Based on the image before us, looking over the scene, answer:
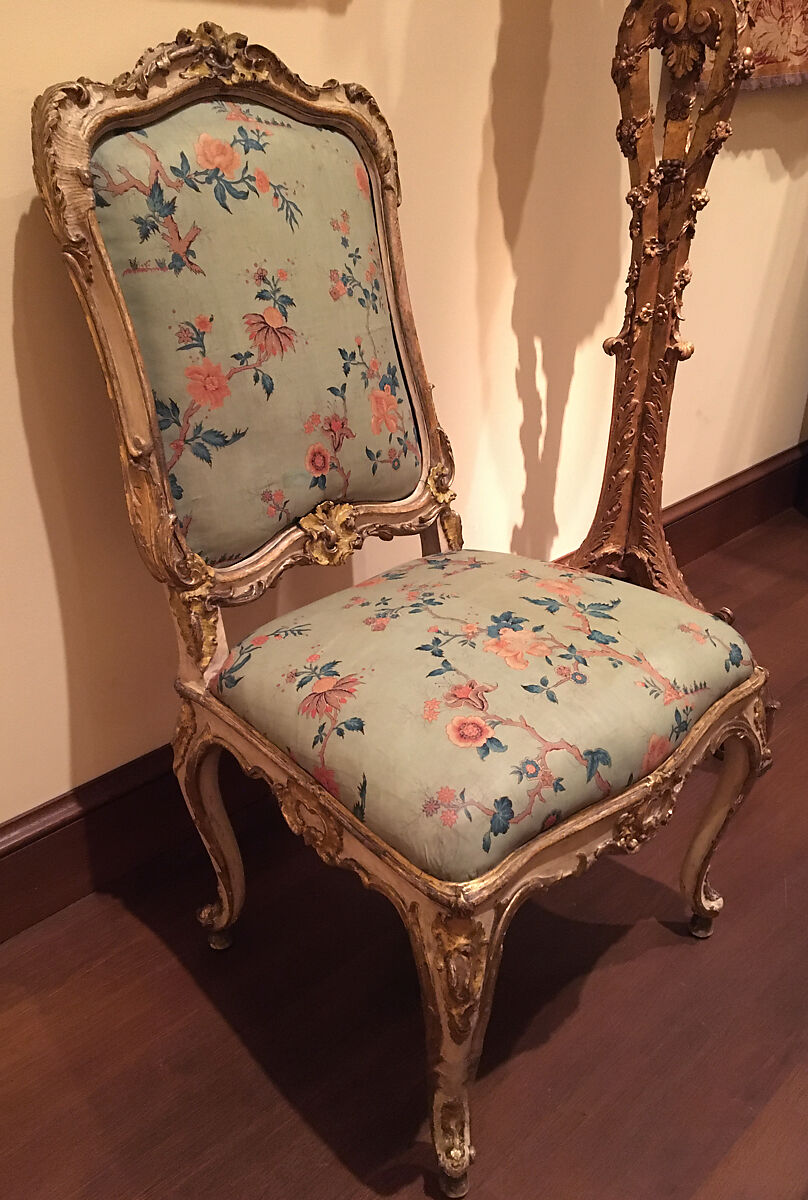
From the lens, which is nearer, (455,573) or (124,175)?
(124,175)

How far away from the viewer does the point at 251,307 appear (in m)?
0.93

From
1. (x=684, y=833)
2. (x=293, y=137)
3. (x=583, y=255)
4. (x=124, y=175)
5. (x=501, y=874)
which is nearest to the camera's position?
(x=501, y=874)

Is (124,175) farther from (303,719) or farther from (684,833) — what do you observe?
(684,833)

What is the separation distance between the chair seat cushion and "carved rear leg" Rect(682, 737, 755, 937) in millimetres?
123

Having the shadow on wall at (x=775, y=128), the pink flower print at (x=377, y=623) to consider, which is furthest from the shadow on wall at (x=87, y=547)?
the shadow on wall at (x=775, y=128)

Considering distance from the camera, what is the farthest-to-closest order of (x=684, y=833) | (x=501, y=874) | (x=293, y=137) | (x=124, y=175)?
(x=684, y=833), (x=293, y=137), (x=124, y=175), (x=501, y=874)

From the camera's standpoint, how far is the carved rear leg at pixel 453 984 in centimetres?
73

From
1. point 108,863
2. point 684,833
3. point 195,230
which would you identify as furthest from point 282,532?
point 684,833

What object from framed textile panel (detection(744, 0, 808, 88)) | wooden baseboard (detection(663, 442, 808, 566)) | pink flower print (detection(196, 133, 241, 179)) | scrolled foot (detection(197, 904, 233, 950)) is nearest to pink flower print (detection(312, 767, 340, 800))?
scrolled foot (detection(197, 904, 233, 950))

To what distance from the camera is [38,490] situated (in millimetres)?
1039

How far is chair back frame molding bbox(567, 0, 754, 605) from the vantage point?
113 centimetres

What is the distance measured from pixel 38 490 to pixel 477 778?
0.65 meters

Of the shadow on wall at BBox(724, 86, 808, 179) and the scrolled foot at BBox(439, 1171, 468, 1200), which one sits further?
the shadow on wall at BBox(724, 86, 808, 179)

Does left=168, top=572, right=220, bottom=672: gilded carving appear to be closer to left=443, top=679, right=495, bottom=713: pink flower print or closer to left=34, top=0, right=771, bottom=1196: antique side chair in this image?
left=34, top=0, right=771, bottom=1196: antique side chair
